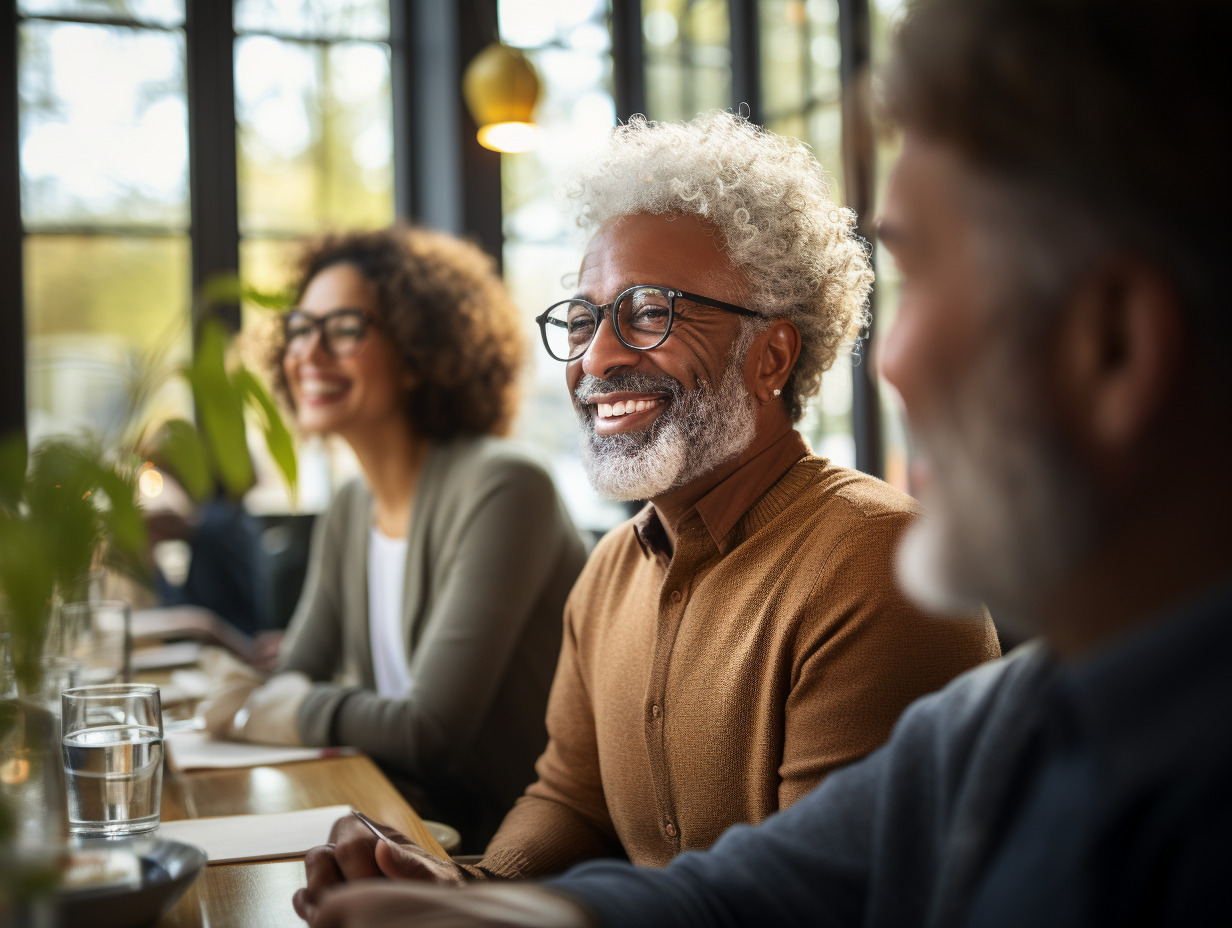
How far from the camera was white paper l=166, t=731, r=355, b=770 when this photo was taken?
5.86 ft

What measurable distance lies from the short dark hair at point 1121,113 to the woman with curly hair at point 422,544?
1631 mm

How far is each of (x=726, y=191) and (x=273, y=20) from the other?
4256mm

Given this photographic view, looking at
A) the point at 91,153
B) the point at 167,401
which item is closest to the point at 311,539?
the point at 167,401

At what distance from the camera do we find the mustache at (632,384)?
1.66 meters

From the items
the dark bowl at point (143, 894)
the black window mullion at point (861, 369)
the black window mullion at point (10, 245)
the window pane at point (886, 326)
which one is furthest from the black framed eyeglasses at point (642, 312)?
the black window mullion at point (10, 245)

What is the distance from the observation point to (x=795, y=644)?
4.50 feet

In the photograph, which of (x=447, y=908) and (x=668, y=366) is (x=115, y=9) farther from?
(x=447, y=908)

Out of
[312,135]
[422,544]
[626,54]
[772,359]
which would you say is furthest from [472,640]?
[626,54]

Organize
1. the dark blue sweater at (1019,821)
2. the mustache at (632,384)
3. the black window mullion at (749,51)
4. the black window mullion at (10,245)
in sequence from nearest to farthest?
1. the dark blue sweater at (1019,821)
2. the mustache at (632,384)
3. the black window mullion at (749,51)
4. the black window mullion at (10,245)

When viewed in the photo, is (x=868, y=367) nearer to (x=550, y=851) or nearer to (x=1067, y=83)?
(x=550, y=851)

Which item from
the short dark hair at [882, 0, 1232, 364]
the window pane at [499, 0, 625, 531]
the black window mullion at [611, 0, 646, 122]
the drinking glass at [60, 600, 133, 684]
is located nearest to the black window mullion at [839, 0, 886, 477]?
the black window mullion at [611, 0, 646, 122]

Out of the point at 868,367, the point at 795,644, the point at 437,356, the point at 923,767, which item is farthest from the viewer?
the point at 868,367

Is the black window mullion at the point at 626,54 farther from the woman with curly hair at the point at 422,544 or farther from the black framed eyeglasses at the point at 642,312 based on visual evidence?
Answer: the black framed eyeglasses at the point at 642,312

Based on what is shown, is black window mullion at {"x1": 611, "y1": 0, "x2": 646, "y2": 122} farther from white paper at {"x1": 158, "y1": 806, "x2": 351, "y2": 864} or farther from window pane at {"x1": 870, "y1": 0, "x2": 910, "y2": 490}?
white paper at {"x1": 158, "y1": 806, "x2": 351, "y2": 864}
